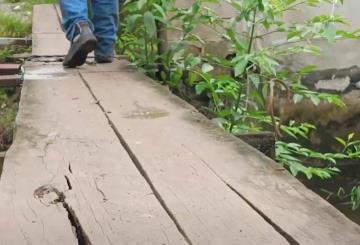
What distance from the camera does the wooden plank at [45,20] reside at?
16.1 feet

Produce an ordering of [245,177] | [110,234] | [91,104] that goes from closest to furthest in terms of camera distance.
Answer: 1. [110,234]
2. [245,177]
3. [91,104]

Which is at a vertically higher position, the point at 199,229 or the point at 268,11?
the point at 268,11

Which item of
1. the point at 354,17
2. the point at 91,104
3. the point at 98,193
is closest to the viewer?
the point at 98,193

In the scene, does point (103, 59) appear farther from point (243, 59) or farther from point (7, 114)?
point (243, 59)

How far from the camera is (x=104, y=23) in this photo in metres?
3.58

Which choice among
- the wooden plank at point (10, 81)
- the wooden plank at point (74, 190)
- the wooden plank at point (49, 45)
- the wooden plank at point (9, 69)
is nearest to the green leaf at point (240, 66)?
the wooden plank at point (74, 190)

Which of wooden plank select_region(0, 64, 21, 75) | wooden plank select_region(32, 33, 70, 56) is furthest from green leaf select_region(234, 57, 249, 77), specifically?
wooden plank select_region(32, 33, 70, 56)

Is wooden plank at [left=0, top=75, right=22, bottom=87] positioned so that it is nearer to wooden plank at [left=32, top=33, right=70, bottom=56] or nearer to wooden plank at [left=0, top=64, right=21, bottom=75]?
wooden plank at [left=0, top=64, right=21, bottom=75]

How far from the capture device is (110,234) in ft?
4.33

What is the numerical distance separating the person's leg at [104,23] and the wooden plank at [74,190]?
1272mm

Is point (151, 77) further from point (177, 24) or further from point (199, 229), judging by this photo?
point (199, 229)

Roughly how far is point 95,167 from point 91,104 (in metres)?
0.88

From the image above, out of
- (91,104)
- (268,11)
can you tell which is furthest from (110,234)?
(268,11)

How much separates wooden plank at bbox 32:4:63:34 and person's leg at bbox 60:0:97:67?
157 cm
